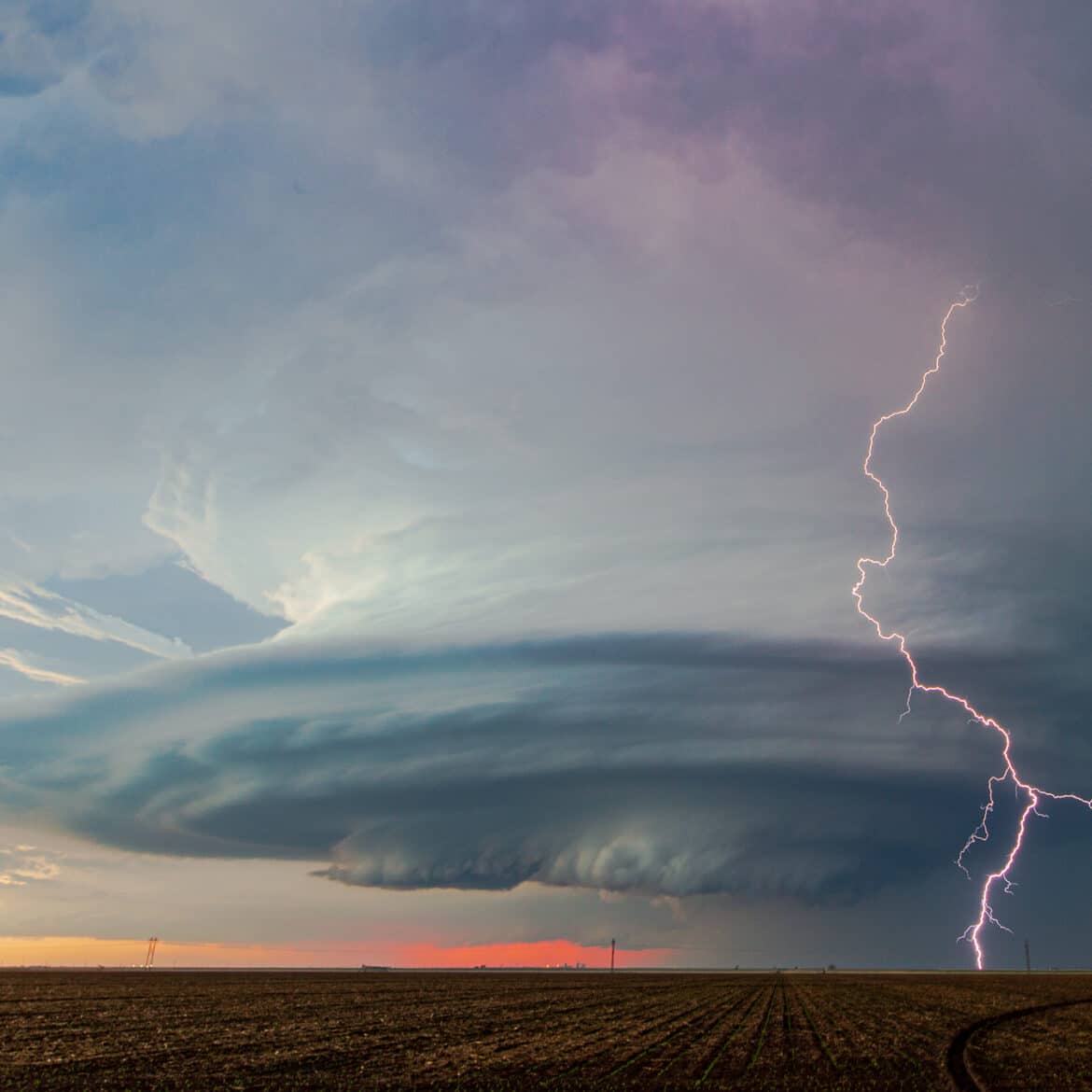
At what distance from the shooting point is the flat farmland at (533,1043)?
110 ft

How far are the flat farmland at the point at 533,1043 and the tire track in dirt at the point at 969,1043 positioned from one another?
191 mm

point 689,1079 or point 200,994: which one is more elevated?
point 689,1079

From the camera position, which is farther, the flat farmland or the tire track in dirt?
the tire track in dirt

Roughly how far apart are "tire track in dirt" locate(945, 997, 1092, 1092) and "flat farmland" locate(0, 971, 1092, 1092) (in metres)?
0.19

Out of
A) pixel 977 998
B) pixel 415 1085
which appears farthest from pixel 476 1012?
→ pixel 977 998

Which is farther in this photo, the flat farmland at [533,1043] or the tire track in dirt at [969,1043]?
the tire track in dirt at [969,1043]

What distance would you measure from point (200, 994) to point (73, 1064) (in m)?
56.3

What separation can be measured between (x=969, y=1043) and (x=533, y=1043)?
73.9 ft

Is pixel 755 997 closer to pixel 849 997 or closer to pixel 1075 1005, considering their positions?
pixel 849 997

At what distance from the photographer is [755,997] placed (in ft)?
294

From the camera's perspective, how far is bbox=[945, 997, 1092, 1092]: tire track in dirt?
34469mm

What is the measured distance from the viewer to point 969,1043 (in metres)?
47.4

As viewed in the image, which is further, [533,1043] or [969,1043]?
[969,1043]

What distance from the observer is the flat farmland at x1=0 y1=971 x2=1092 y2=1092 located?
3359 cm
